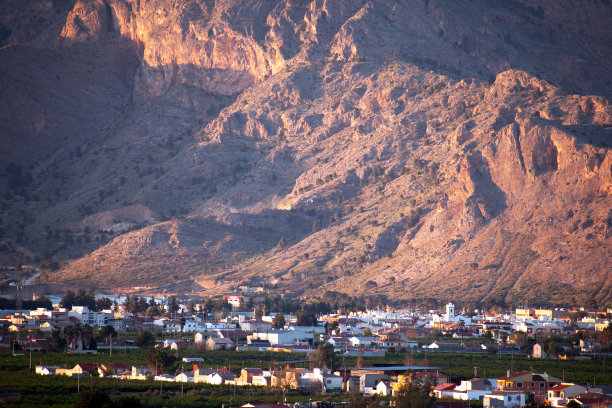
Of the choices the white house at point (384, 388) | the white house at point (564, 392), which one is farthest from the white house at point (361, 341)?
the white house at point (564, 392)

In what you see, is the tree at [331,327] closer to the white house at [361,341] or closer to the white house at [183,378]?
the white house at [361,341]

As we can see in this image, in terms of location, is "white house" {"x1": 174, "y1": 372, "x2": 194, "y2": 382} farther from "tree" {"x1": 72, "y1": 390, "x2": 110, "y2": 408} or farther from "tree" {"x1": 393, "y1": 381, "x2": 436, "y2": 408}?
"tree" {"x1": 72, "y1": 390, "x2": 110, "y2": 408}

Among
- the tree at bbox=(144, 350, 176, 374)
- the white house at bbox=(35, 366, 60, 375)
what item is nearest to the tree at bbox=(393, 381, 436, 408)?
the tree at bbox=(144, 350, 176, 374)

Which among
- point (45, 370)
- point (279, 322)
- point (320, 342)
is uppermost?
point (279, 322)

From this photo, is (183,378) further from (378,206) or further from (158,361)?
(378,206)

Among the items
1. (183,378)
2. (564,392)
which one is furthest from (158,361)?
(564,392)

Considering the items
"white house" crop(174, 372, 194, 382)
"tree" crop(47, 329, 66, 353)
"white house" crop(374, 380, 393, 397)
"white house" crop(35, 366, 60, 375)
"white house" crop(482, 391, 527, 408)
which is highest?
"tree" crop(47, 329, 66, 353)

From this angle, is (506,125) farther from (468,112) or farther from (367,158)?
(367,158)

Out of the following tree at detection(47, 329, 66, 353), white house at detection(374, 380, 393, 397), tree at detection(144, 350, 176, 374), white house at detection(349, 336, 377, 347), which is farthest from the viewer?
white house at detection(349, 336, 377, 347)
